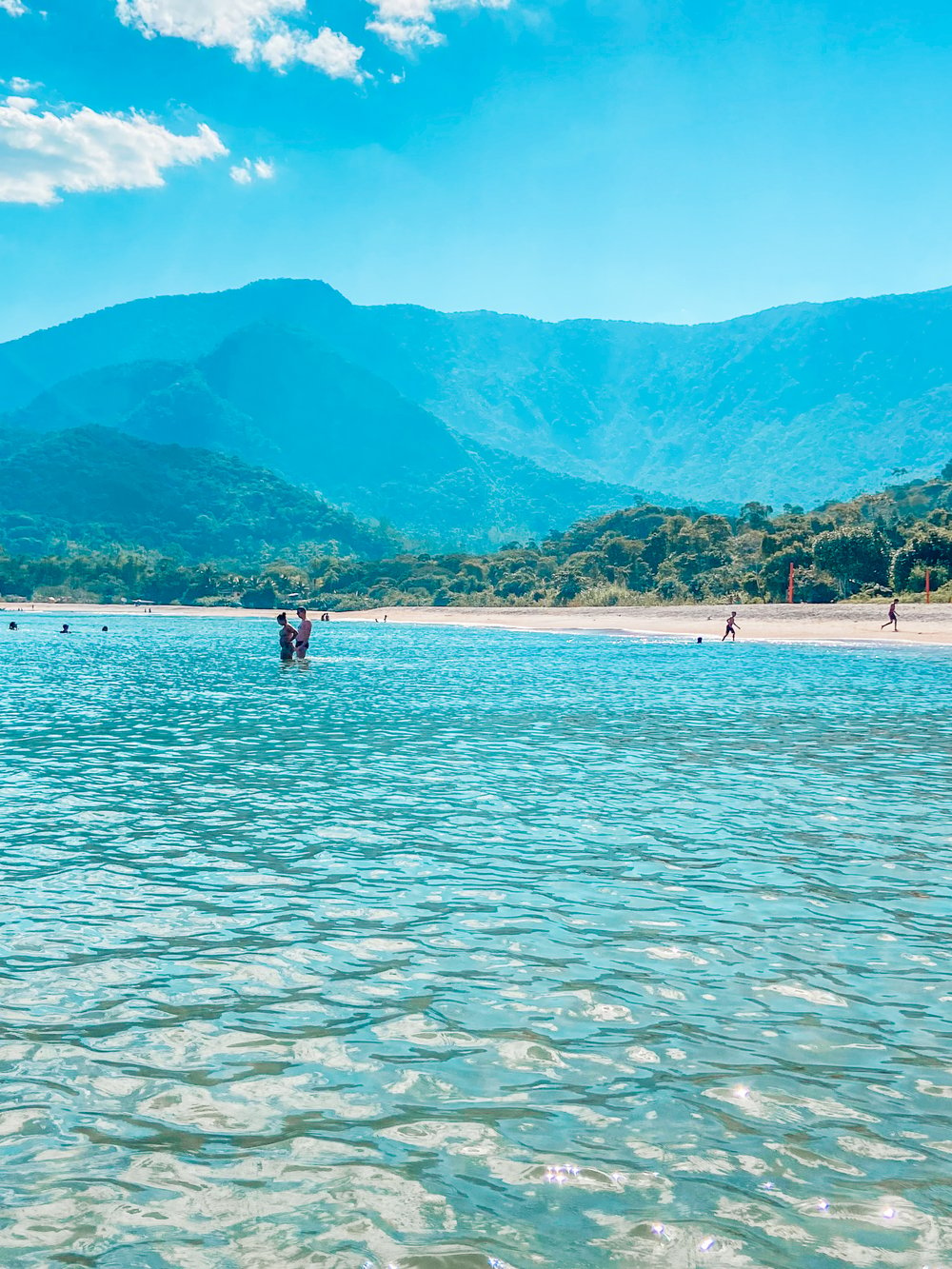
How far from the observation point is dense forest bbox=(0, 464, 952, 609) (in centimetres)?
9244

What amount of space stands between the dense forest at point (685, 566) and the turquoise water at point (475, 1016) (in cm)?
7365

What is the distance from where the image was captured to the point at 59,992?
28.1ft

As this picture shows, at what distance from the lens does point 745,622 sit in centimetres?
8650

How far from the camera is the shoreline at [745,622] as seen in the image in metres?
71.1

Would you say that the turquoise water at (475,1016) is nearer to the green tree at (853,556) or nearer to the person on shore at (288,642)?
the person on shore at (288,642)

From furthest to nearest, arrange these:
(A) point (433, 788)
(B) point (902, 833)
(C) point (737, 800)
→ (A) point (433, 788) → (C) point (737, 800) → (B) point (902, 833)

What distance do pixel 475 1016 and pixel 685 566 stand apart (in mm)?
123159

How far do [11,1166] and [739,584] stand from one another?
108 m

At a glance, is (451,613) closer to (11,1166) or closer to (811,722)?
(811,722)

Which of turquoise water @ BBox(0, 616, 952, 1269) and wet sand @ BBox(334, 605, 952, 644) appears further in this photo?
wet sand @ BBox(334, 605, 952, 644)

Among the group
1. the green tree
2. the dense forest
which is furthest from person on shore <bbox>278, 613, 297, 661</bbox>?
the green tree

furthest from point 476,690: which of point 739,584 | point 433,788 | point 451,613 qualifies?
point 451,613

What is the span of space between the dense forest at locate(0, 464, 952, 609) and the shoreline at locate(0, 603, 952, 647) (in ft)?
23.0

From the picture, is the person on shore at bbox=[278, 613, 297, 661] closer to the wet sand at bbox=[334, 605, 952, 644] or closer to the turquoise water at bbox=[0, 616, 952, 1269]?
the turquoise water at bbox=[0, 616, 952, 1269]
